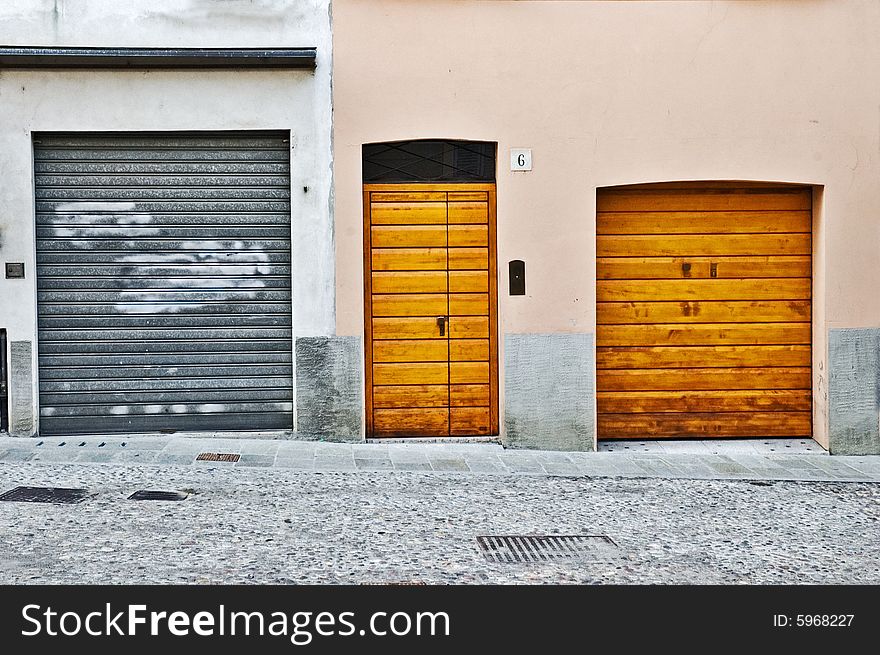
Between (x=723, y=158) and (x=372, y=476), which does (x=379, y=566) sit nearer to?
(x=372, y=476)

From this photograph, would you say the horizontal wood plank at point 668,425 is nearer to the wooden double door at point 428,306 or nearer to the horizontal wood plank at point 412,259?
the wooden double door at point 428,306

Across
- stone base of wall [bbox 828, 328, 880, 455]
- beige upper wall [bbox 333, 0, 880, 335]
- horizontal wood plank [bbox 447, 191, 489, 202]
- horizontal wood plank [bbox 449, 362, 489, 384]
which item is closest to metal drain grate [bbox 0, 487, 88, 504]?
beige upper wall [bbox 333, 0, 880, 335]

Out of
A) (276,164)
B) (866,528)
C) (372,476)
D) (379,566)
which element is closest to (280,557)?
(379,566)

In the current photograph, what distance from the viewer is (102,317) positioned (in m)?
11.0

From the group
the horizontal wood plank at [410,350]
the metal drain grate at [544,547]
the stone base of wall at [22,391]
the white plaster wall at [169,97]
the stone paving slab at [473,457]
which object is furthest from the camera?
the horizontal wood plank at [410,350]

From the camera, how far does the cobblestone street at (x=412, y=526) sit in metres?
6.63

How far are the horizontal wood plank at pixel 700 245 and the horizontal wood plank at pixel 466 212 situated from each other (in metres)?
1.26

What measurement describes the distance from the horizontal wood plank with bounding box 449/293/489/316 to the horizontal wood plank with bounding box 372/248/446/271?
375 mm

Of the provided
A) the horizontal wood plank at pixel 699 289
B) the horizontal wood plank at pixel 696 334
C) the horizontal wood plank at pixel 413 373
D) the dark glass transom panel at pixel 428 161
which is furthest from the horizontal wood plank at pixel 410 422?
the dark glass transom panel at pixel 428 161

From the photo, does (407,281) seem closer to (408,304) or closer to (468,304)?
(408,304)

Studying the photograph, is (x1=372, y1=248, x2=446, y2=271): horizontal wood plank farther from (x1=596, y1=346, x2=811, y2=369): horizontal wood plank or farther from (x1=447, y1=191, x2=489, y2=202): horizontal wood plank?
(x1=596, y1=346, x2=811, y2=369): horizontal wood plank

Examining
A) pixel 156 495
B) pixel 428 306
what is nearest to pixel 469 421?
pixel 428 306

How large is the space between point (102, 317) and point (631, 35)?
6.10 meters

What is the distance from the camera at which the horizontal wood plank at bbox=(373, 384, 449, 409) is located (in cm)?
1120
